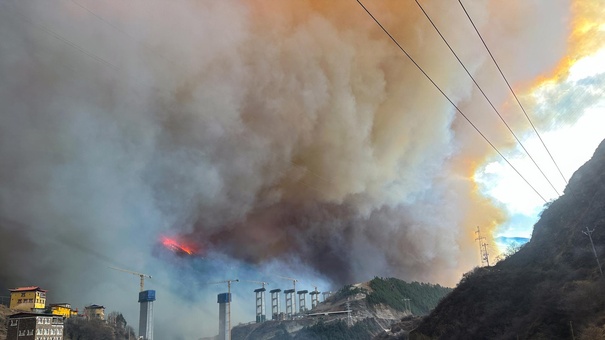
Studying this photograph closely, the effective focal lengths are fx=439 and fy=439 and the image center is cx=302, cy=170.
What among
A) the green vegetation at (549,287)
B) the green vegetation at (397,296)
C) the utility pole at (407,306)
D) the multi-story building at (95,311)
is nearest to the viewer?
the green vegetation at (549,287)

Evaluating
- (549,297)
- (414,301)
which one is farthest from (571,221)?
(414,301)

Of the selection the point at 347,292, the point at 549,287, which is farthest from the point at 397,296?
the point at 549,287

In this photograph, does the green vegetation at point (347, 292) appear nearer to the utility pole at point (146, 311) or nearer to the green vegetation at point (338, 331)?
the green vegetation at point (338, 331)

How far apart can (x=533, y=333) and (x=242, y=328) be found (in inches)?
6183

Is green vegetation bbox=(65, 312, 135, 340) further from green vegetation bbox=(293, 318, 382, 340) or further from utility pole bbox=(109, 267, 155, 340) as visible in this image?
green vegetation bbox=(293, 318, 382, 340)

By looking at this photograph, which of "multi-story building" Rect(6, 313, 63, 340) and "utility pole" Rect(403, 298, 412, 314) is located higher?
"utility pole" Rect(403, 298, 412, 314)

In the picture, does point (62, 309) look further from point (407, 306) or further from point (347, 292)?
point (407, 306)

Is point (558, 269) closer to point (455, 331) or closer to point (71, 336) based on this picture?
point (455, 331)

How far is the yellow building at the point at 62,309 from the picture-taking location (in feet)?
339

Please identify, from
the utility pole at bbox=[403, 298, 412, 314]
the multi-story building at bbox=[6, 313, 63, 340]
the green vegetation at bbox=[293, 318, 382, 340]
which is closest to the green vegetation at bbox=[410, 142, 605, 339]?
the multi-story building at bbox=[6, 313, 63, 340]

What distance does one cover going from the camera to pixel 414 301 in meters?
190

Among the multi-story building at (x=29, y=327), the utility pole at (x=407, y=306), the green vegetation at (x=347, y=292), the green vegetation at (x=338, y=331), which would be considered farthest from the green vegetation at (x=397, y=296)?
the multi-story building at (x=29, y=327)

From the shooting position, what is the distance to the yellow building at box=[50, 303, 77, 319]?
103 m

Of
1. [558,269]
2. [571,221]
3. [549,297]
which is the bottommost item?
[549,297]
